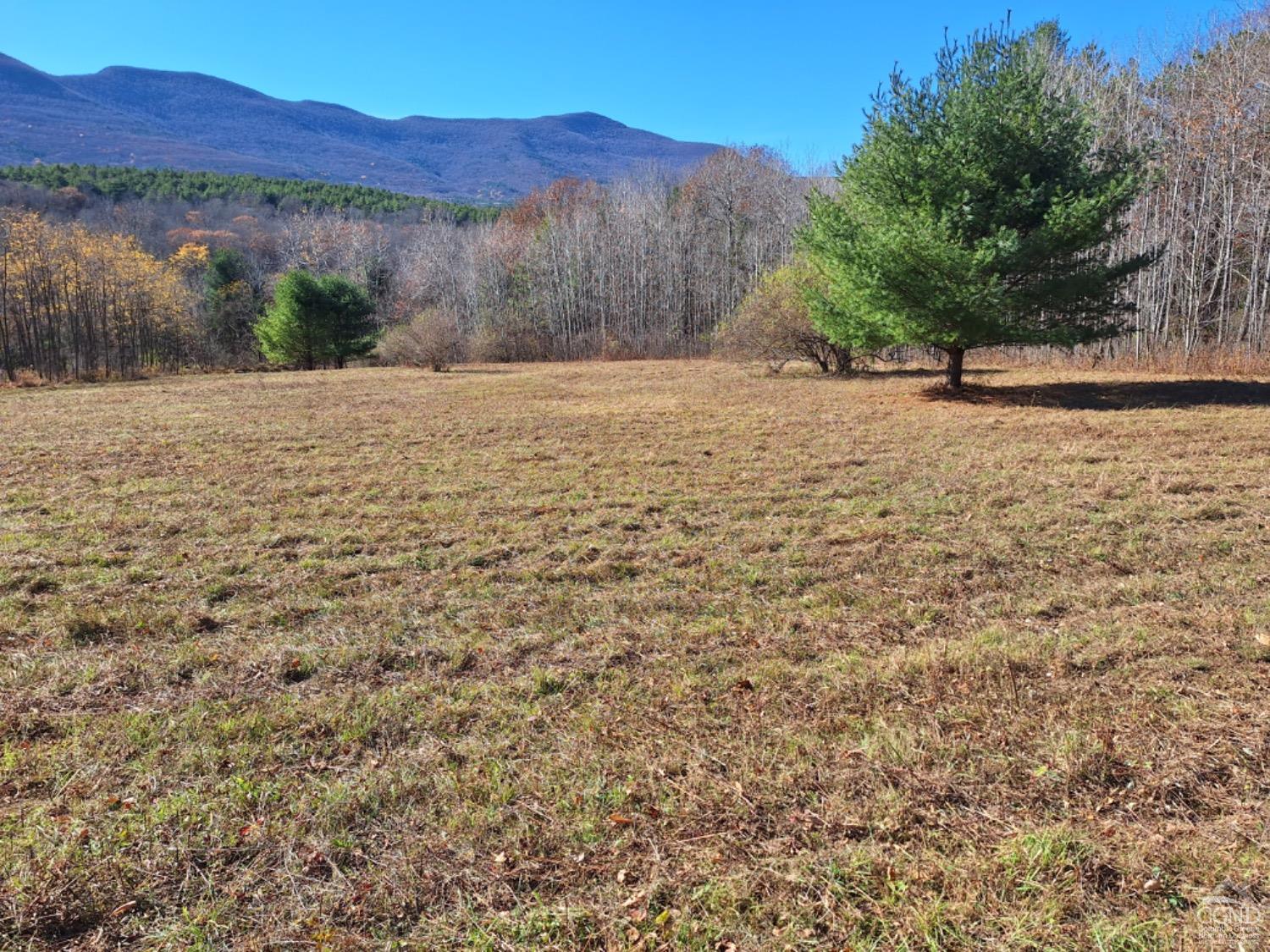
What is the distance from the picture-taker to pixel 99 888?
6.84ft

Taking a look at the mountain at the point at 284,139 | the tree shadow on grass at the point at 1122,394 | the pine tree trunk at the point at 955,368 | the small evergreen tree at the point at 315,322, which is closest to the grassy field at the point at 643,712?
the tree shadow on grass at the point at 1122,394

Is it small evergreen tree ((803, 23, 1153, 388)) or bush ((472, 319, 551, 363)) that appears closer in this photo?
small evergreen tree ((803, 23, 1153, 388))

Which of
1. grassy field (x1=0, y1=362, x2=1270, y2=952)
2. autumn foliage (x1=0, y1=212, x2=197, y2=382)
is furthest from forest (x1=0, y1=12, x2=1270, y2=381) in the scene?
grassy field (x1=0, y1=362, x2=1270, y2=952)

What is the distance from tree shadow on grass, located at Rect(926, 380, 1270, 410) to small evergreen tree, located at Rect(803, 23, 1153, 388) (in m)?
1.15

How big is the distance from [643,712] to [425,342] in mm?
26662

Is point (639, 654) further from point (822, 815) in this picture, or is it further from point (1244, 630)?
point (1244, 630)

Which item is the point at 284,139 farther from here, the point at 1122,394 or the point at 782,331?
the point at 1122,394

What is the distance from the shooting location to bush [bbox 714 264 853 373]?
18781mm

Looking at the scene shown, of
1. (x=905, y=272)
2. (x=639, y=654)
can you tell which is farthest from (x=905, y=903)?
(x=905, y=272)

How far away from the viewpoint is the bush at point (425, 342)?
88.9 feet

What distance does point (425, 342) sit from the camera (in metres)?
27.3

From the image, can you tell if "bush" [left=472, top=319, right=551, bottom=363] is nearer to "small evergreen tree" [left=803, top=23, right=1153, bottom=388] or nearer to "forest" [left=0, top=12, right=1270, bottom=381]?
"forest" [left=0, top=12, right=1270, bottom=381]

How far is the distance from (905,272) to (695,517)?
8329mm

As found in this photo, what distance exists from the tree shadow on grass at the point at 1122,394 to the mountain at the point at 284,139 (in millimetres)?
85932
